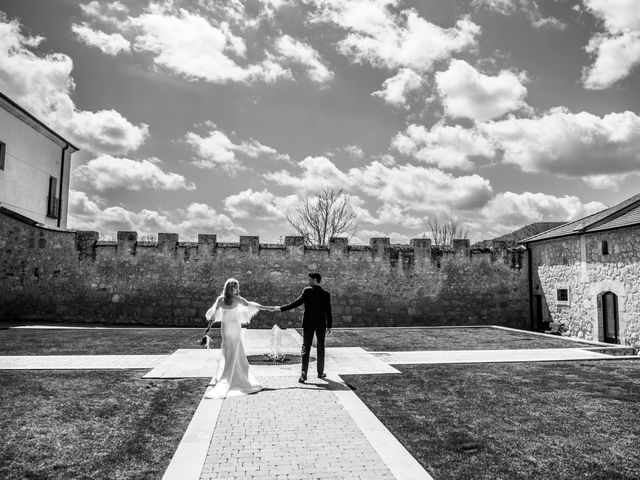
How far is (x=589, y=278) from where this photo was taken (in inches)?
568

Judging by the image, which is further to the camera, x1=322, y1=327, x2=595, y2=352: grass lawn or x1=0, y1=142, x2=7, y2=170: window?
x1=0, y1=142, x2=7, y2=170: window

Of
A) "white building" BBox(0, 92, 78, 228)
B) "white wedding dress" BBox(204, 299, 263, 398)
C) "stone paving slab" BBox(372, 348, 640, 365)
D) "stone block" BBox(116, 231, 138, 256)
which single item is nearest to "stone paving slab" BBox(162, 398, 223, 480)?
"white wedding dress" BBox(204, 299, 263, 398)

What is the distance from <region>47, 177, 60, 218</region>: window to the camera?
862 inches

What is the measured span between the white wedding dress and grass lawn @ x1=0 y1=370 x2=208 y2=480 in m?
0.35

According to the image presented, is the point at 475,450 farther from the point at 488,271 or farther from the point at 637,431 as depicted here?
the point at 488,271

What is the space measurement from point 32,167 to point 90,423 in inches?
778

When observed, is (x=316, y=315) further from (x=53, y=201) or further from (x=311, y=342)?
(x=53, y=201)

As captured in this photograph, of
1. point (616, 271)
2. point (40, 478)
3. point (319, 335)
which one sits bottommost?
point (40, 478)

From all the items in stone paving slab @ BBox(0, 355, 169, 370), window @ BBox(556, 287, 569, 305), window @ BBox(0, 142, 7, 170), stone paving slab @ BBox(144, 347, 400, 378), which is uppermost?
window @ BBox(0, 142, 7, 170)

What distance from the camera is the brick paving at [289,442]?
3730 millimetres

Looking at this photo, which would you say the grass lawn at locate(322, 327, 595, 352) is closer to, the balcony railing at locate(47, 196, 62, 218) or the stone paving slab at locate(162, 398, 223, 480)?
the stone paving slab at locate(162, 398, 223, 480)

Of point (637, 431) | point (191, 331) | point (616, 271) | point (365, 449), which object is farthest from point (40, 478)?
point (616, 271)

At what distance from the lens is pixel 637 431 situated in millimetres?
4902

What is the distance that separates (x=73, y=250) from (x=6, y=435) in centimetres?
1263
